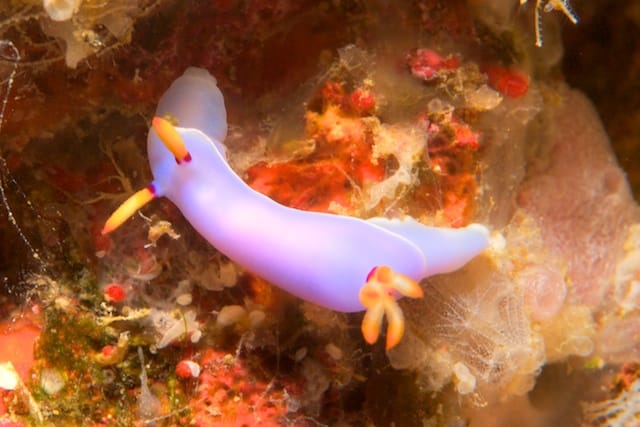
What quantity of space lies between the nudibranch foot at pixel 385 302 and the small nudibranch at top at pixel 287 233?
90 mm

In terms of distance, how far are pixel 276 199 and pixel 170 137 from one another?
0.67 meters

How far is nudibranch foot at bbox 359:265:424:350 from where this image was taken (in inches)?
87.0

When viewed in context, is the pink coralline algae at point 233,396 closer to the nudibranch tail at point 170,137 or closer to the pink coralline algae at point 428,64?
the nudibranch tail at point 170,137

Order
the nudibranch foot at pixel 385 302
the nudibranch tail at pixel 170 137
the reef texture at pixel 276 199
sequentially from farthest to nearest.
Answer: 1. the reef texture at pixel 276 199
2. the nudibranch tail at pixel 170 137
3. the nudibranch foot at pixel 385 302

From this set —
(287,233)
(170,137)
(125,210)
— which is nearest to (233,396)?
(287,233)

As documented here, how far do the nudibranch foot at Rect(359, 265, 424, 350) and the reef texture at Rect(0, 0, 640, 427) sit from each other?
581 millimetres

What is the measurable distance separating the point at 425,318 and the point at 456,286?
249mm

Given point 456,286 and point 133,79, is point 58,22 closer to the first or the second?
point 133,79

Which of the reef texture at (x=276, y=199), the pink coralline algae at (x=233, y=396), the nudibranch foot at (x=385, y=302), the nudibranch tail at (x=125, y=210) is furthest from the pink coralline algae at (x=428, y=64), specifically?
the pink coralline algae at (x=233, y=396)

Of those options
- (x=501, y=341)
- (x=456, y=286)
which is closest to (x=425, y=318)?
(x=456, y=286)

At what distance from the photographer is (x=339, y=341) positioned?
124 inches

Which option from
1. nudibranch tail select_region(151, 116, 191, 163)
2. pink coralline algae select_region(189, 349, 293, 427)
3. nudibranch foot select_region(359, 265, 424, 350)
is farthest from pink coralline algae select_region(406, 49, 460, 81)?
pink coralline algae select_region(189, 349, 293, 427)

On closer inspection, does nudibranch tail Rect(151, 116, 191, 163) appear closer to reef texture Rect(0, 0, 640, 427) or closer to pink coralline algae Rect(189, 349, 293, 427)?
reef texture Rect(0, 0, 640, 427)

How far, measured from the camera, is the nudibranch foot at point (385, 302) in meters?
2.21
